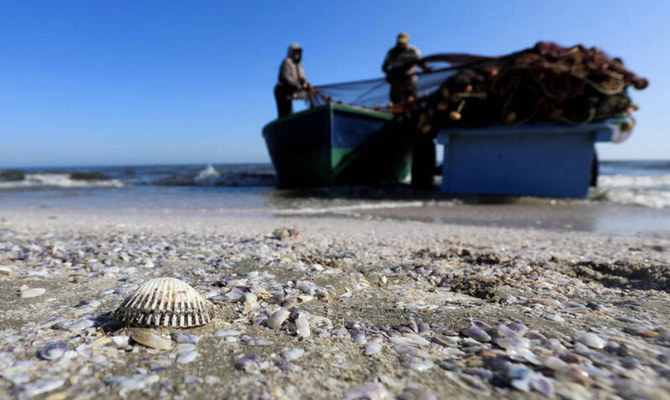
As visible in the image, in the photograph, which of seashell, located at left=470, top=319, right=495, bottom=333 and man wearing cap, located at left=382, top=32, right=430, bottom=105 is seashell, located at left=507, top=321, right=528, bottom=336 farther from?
man wearing cap, located at left=382, top=32, right=430, bottom=105

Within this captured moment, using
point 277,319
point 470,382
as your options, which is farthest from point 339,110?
point 470,382

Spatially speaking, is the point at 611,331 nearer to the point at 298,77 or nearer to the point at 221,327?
the point at 221,327

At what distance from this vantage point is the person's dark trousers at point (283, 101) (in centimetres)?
1262

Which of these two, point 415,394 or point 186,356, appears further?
point 186,356

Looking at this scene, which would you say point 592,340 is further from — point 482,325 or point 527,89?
point 527,89

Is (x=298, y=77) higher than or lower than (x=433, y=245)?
higher

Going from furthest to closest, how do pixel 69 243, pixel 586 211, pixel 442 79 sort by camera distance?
Answer: pixel 442 79
pixel 586 211
pixel 69 243

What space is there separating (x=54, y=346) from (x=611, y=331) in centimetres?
239

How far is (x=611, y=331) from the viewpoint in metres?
1.65

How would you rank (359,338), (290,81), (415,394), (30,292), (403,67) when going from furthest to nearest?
(290,81) < (403,67) < (30,292) < (359,338) < (415,394)

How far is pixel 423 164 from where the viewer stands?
13383 mm

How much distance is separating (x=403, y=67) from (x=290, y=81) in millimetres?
3676

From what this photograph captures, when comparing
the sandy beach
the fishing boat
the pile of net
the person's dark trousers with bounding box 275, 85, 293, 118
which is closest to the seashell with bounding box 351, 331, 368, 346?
the sandy beach

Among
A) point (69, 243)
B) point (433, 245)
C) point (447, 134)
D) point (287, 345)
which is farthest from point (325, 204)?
point (287, 345)
